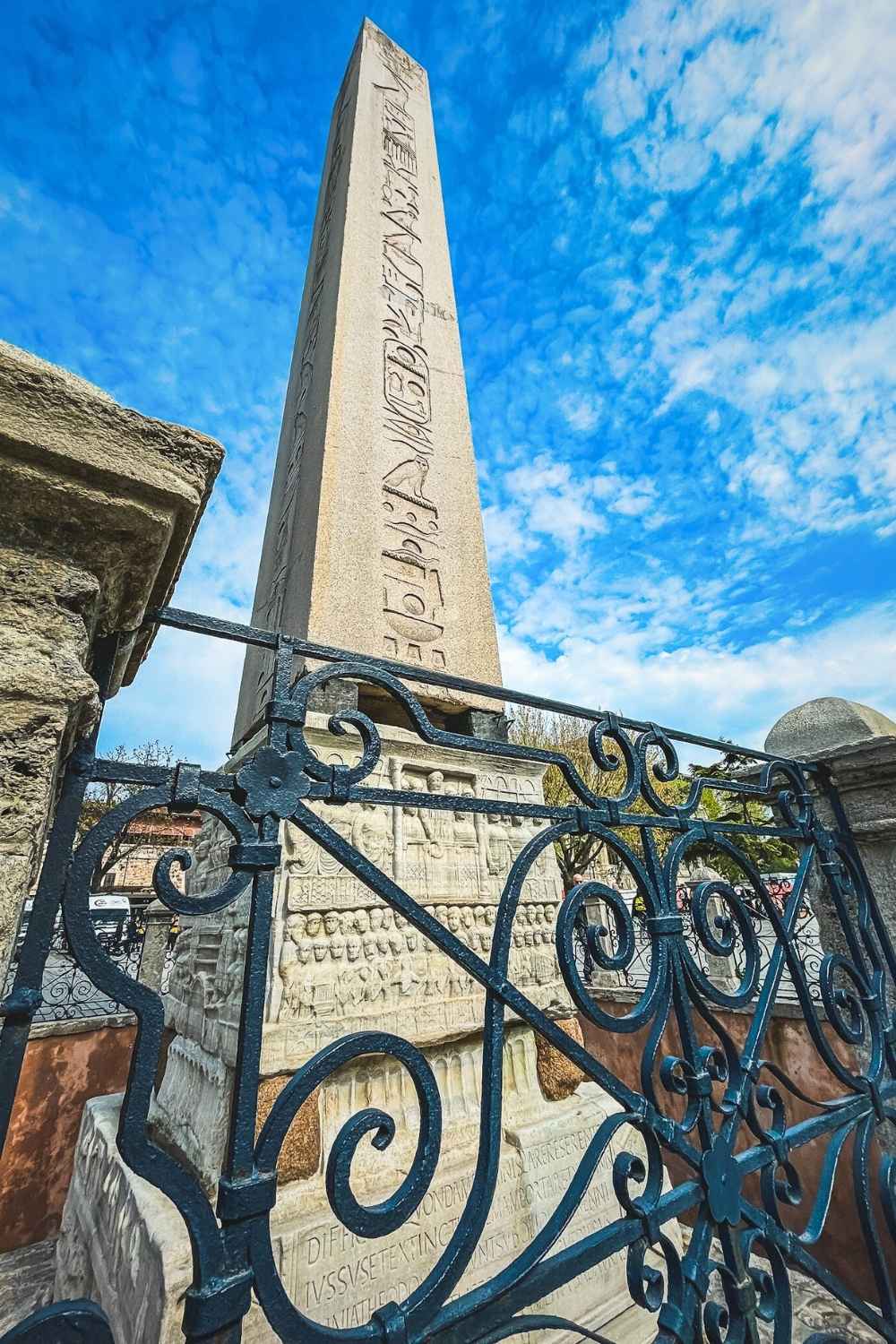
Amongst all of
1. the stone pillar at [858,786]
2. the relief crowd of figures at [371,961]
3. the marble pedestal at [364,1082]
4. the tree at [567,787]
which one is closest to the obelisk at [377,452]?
the marble pedestal at [364,1082]

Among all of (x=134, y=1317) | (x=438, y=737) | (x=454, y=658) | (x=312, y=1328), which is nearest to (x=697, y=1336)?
(x=312, y=1328)

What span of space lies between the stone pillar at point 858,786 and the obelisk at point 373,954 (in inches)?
48.1

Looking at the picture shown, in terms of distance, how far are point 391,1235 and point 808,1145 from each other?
3954 millimetres

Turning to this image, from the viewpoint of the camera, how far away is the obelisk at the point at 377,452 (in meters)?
3.27

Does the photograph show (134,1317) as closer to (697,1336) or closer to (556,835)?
(697,1336)

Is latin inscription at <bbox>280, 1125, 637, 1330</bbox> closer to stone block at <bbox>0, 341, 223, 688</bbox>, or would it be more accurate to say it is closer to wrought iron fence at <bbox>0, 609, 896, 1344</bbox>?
wrought iron fence at <bbox>0, 609, 896, 1344</bbox>

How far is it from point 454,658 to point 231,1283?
2.80 m

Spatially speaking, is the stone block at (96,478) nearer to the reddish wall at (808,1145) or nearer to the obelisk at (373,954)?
the obelisk at (373,954)

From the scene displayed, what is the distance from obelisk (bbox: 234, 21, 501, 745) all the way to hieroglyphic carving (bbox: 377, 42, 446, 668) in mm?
12

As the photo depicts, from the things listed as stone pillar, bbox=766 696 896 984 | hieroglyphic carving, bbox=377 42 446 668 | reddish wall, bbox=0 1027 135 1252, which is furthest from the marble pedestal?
Result: reddish wall, bbox=0 1027 135 1252

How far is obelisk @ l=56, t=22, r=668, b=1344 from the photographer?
2.01 metres

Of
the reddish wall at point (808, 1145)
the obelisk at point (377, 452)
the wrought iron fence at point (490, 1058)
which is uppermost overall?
the obelisk at point (377, 452)

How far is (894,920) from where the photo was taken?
2.07 m

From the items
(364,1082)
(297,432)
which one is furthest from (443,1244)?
(297,432)
